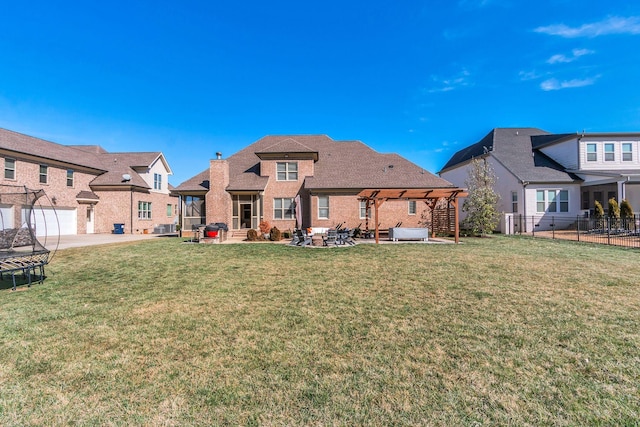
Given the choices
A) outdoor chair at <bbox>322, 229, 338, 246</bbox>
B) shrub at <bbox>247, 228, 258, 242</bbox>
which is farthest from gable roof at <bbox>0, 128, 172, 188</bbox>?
outdoor chair at <bbox>322, 229, 338, 246</bbox>

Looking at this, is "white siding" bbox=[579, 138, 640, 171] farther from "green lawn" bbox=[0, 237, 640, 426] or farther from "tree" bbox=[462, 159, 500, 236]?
"green lawn" bbox=[0, 237, 640, 426]

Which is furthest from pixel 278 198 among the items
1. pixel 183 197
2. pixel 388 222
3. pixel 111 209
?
pixel 111 209

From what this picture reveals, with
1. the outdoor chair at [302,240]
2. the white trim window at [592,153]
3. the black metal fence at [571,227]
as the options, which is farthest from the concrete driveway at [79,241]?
the white trim window at [592,153]

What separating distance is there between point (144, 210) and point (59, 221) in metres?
6.16

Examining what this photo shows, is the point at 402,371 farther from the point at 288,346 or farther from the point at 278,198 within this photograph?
the point at 278,198

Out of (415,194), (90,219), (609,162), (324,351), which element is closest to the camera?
(324,351)

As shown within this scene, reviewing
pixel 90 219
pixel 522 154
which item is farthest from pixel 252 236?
pixel 522 154

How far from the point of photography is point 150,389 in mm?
3033

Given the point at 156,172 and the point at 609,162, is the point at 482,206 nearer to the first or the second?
the point at 609,162

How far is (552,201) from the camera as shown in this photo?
72.6 feet

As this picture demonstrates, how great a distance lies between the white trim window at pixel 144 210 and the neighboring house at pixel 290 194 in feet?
Result: 28.7

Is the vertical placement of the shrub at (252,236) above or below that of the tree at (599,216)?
below

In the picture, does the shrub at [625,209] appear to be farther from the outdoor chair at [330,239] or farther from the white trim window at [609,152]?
the outdoor chair at [330,239]

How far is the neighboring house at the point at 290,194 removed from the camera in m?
20.4
